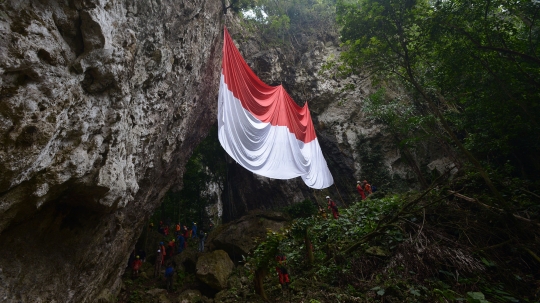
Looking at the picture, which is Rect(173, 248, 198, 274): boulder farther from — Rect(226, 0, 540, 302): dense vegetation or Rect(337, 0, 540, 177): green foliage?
Rect(337, 0, 540, 177): green foliage

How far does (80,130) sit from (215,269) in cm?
475

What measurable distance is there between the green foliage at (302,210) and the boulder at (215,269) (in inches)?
161

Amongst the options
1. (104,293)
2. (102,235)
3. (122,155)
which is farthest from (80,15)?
(104,293)

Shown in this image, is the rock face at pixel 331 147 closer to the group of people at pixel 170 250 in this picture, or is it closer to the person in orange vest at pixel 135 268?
the group of people at pixel 170 250

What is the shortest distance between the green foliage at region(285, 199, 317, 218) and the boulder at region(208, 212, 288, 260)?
929mm

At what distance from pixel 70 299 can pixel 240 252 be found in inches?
173

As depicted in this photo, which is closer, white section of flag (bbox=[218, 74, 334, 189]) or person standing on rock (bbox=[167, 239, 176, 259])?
white section of flag (bbox=[218, 74, 334, 189])

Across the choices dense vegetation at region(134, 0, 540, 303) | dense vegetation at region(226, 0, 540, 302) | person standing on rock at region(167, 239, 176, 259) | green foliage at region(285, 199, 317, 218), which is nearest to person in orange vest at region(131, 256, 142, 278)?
person standing on rock at region(167, 239, 176, 259)

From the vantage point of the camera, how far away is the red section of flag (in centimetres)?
515

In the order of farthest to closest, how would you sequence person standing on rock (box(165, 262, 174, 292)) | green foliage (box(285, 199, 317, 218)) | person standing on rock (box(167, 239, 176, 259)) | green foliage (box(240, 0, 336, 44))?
green foliage (box(240, 0, 336, 44)) → green foliage (box(285, 199, 317, 218)) → person standing on rock (box(167, 239, 176, 259)) → person standing on rock (box(165, 262, 174, 292))

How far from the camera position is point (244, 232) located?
8375mm

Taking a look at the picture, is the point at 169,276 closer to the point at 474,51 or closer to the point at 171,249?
the point at 171,249

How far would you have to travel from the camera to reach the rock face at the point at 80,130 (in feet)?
7.29

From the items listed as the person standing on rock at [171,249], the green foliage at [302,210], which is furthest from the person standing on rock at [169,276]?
the green foliage at [302,210]
